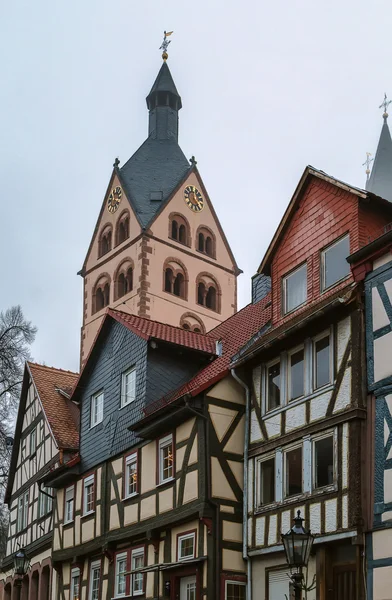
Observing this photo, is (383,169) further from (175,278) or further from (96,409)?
(175,278)

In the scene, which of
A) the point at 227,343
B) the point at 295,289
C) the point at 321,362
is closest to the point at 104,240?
the point at 227,343

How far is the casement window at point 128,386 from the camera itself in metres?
29.6

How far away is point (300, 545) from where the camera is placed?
56.9ft

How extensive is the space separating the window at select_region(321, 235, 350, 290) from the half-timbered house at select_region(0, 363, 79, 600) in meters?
13.5

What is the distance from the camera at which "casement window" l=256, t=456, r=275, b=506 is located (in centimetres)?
2397

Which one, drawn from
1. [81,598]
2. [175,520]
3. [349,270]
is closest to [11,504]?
[81,598]

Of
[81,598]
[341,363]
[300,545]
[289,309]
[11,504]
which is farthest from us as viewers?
[11,504]

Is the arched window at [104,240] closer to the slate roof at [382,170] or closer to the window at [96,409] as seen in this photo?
the slate roof at [382,170]

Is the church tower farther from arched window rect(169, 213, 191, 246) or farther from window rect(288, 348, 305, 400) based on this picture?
window rect(288, 348, 305, 400)

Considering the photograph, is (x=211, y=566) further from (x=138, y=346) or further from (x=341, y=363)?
(x=138, y=346)

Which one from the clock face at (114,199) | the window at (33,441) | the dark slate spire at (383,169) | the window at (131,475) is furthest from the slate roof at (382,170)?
the clock face at (114,199)

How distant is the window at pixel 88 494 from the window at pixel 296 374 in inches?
376

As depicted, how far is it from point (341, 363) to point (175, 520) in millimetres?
6232

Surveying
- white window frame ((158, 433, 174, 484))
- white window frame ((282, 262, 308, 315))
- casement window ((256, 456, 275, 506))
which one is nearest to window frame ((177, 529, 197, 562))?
white window frame ((158, 433, 174, 484))
